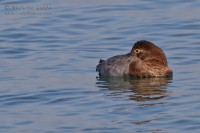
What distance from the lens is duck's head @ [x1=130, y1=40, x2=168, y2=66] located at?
20.0 meters

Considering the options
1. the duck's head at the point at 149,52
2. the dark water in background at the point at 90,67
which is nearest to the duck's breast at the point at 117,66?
the duck's head at the point at 149,52

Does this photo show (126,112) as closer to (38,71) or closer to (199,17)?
(38,71)

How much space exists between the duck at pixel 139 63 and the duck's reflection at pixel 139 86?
0.77 ft

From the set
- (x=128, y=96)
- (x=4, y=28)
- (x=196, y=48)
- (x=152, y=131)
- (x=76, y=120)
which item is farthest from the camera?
(x=4, y=28)

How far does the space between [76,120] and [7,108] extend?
5.74 ft

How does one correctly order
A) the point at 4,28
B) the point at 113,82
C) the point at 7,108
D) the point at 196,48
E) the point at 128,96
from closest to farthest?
the point at 7,108, the point at 128,96, the point at 113,82, the point at 196,48, the point at 4,28

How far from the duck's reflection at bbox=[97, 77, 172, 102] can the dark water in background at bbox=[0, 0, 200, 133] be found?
20mm

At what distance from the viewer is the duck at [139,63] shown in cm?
1994

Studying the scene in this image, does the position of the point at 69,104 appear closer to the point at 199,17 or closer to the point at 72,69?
the point at 72,69

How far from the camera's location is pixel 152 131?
46.4 feet

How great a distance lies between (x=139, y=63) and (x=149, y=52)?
339mm

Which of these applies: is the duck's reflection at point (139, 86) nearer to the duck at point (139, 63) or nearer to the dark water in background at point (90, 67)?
the dark water in background at point (90, 67)

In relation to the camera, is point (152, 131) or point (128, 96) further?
point (128, 96)

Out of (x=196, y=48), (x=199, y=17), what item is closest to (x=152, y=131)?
(x=196, y=48)
